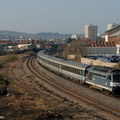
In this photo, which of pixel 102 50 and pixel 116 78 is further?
pixel 102 50

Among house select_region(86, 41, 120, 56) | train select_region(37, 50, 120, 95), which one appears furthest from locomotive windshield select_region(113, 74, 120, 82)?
house select_region(86, 41, 120, 56)

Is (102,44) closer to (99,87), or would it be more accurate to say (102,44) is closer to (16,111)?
(99,87)

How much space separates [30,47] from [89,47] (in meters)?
59.9

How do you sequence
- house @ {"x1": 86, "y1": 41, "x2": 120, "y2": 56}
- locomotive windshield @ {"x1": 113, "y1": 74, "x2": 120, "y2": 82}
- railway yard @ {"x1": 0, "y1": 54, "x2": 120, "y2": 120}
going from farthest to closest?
house @ {"x1": 86, "y1": 41, "x2": 120, "y2": 56} < locomotive windshield @ {"x1": 113, "y1": 74, "x2": 120, "y2": 82} < railway yard @ {"x1": 0, "y1": 54, "x2": 120, "y2": 120}

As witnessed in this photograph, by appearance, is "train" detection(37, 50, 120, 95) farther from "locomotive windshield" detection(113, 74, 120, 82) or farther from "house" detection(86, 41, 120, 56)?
"house" detection(86, 41, 120, 56)

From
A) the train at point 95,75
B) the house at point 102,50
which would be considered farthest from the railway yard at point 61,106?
the house at point 102,50

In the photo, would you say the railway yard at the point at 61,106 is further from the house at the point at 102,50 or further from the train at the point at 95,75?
Answer: the house at the point at 102,50

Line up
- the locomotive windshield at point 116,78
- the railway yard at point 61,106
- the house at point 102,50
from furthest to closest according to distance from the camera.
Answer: the house at point 102,50 → the locomotive windshield at point 116,78 → the railway yard at point 61,106

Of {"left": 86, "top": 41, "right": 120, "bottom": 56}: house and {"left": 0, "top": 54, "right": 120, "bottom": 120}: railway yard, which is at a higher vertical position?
{"left": 86, "top": 41, "right": 120, "bottom": 56}: house

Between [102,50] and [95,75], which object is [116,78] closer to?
[95,75]

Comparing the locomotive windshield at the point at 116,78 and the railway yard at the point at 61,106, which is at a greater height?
the locomotive windshield at the point at 116,78

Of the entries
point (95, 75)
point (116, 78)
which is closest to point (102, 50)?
point (95, 75)

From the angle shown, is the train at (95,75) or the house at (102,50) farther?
the house at (102,50)

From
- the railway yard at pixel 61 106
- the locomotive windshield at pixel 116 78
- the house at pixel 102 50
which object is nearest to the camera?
the railway yard at pixel 61 106
